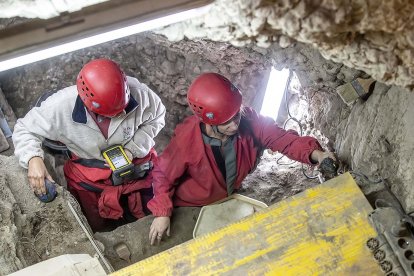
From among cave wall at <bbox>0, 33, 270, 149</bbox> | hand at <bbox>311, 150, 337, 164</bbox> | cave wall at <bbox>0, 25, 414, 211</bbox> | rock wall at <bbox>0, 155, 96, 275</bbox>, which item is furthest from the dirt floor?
cave wall at <bbox>0, 33, 270, 149</bbox>

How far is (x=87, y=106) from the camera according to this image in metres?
4.25

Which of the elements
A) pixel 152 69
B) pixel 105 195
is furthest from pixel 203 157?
pixel 152 69

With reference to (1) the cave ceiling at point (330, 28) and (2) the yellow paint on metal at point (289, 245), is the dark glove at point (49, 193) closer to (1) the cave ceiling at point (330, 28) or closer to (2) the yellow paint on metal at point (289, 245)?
(2) the yellow paint on metal at point (289, 245)

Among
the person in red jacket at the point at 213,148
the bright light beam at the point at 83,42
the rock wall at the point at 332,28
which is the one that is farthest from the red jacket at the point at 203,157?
the bright light beam at the point at 83,42

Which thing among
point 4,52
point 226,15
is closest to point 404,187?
point 226,15

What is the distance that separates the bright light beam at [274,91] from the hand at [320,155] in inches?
55.0

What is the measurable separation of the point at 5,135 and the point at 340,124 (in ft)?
14.1

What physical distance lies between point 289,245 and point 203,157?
1951 mm

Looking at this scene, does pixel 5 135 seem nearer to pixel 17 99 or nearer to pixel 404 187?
pixel 17 99

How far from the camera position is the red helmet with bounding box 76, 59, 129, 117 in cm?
408

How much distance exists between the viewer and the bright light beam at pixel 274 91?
5062mm

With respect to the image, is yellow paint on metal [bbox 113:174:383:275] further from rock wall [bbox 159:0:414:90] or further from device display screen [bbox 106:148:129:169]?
device display screen [bbox 106:148:129:169]

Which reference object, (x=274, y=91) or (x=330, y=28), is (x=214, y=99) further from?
(x=330, y=28)

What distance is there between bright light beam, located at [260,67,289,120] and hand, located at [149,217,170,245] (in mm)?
2112
